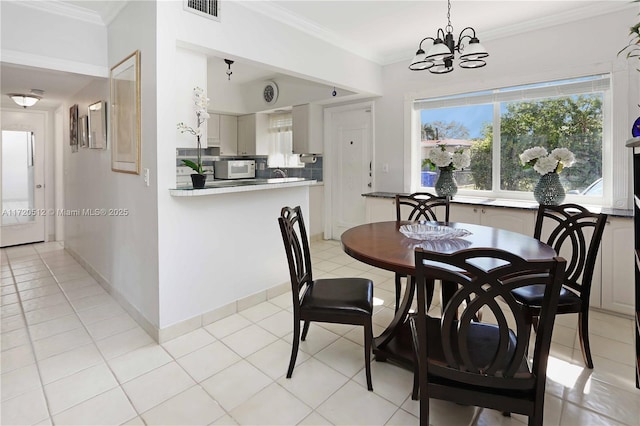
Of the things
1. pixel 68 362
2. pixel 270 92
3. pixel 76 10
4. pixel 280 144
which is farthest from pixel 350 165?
pixel 68 362

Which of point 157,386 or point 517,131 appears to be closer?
point 157,386

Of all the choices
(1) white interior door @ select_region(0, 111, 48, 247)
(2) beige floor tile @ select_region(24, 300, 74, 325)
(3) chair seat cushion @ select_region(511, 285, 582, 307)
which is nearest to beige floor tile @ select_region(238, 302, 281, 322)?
(2) beige floor tile @ select_region(24, 300, 74, 325)

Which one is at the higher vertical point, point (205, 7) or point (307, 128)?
point (205, 7)

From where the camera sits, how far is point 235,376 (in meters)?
2.04

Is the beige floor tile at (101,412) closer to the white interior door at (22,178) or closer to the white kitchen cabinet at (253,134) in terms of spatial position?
the white kitchen cabinet at (253,134)

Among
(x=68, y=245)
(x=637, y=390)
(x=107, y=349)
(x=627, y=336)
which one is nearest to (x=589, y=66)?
(x=627, y=336)

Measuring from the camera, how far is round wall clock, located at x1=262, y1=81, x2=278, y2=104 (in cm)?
547

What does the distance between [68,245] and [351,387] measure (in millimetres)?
4673

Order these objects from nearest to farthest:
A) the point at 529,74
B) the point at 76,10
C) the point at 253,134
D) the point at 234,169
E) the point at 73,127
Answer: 1. the point at 76,10
2. the point at 529,74
3. the point at 73,127
4. the point at 234,169
5. the point at 253,134

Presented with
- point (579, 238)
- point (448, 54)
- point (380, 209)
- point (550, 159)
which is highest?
point (448, 54)

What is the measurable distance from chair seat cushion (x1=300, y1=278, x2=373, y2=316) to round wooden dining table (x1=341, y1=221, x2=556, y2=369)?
0.26 m

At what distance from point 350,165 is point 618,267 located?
3309mm

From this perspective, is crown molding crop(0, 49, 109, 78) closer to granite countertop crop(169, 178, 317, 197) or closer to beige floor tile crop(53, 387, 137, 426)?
granite countertop crop(169, 178, 317, 197)

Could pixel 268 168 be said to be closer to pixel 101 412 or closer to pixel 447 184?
pixel 447 184
